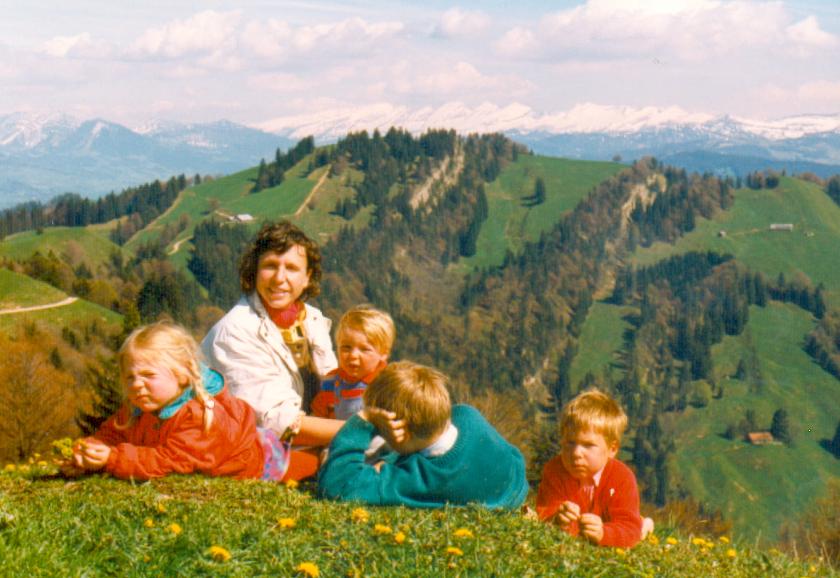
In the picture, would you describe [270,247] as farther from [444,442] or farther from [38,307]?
[38,307]

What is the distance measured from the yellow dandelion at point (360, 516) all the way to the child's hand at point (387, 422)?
0.82m

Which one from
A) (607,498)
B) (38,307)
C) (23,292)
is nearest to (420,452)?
(607,498)

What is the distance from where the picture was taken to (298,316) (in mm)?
11359

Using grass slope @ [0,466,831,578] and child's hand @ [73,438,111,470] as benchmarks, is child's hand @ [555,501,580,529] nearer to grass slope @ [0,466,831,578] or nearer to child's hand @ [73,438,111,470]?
grass slope @ [0,466,831,578]

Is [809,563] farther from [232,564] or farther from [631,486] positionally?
[232,564]

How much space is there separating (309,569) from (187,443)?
304 centimetres

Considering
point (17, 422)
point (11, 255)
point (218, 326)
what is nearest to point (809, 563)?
point (218, 326)

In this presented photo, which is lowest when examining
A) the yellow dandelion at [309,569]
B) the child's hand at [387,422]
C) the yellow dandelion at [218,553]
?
the yellow dandelion at [309,569]

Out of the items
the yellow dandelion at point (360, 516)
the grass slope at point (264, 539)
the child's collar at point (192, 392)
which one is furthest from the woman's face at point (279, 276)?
the yellow dandelion at point (360, 516)

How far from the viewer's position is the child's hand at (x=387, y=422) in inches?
334

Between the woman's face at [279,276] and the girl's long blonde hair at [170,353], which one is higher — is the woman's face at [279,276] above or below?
above

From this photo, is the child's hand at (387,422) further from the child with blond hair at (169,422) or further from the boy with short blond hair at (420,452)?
the child with blond hair at (169,422)

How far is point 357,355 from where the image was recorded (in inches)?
411

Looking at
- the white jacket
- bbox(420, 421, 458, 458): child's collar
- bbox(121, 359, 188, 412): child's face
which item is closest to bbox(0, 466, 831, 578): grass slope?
bbox(420, 421, 458, 458): child's collar
